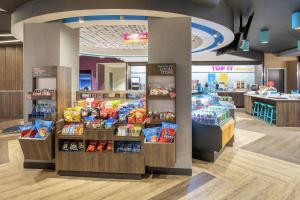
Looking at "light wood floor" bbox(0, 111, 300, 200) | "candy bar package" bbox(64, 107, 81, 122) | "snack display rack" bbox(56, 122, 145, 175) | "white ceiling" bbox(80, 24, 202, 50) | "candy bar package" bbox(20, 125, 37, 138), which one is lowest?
"light wood floor" bbox(0, 111, 300, 200)

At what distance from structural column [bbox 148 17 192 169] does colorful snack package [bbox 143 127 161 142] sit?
52 cm

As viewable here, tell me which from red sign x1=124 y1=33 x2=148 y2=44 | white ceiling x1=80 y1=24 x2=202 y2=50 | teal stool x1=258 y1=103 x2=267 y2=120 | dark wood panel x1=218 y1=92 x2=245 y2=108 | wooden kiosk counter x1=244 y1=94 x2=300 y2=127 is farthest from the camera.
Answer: dark wood panel x1=218 y1=92 x2=245 y2=108

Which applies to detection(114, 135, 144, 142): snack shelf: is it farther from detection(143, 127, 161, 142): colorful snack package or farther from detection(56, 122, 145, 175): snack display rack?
detection(143, 127, 161, 142): colorful snack package

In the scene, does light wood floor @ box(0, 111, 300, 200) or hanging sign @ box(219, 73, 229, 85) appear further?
hanging sign @ box(219, 73, 229, 85)

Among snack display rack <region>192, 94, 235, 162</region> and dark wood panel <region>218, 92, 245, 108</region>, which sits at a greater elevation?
dark wood panel <region>218, 92, 245, 108</region>

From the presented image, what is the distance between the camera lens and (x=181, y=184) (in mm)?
3664

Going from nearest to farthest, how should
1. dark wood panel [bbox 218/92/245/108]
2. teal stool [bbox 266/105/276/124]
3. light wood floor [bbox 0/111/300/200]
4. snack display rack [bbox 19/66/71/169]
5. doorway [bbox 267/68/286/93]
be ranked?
1. light wood floor [bbox 0/111/300/200]
2. snack display rack [bbox 19/66/71/169]
3. teal stool [bbox 266/105/276/124]
4. doorway [bbox 267/68/286/93]
5. dark wood panel [bbox 218/92/245/108]

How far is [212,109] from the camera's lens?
515 cm

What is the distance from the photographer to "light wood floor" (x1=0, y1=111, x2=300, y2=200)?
3.29 metres

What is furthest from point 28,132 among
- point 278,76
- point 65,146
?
point 278,76

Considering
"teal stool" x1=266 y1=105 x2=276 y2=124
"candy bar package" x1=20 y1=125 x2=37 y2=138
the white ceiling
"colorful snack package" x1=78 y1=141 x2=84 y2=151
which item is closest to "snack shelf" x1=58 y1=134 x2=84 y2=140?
"colorful snack package" x1=78 y1=141 x2=84 y2=151

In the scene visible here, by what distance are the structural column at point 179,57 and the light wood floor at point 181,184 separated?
511mm

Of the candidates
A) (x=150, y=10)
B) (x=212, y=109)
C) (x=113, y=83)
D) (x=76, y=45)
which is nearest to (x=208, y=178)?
(x=212, y=109)

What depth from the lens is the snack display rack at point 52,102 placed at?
153 inches
